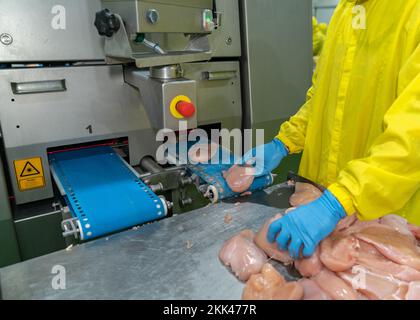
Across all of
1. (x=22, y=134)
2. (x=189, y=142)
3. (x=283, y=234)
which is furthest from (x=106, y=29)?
(x=283, y=234)

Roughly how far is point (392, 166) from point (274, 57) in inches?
41.3

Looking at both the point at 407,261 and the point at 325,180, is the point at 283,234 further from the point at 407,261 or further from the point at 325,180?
the point at 325,180

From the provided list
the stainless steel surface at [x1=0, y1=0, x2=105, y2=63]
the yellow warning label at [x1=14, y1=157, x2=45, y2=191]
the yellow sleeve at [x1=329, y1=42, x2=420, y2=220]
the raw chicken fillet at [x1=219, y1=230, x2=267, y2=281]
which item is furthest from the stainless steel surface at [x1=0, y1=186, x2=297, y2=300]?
the stainless steel surface at [x1=0, y1=0, x2=105, y2=63]

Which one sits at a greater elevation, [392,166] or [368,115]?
[368,115]

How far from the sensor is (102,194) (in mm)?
1194

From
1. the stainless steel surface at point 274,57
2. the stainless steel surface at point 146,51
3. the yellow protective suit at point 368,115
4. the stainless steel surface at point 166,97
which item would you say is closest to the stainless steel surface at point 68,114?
the stainless steel surface at point 146,51

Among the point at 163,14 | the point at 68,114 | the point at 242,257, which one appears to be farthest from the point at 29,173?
the point at 242,257

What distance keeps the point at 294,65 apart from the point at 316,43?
1.80m

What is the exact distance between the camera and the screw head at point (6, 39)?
124 cm

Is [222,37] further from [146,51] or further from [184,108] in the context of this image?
[184,108]

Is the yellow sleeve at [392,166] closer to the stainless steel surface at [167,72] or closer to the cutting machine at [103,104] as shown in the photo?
the cutting machine at [103,104]

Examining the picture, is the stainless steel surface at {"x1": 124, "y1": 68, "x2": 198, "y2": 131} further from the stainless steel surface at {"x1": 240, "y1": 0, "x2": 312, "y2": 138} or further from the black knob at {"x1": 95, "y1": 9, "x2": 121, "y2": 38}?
the stainless steel surface at {"x1": 240, "y1": 0, "x2": 312, "y2": 138}

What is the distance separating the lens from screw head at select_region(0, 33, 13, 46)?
1.24 meters

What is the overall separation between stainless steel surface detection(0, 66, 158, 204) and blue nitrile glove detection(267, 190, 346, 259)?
2.73 feet
